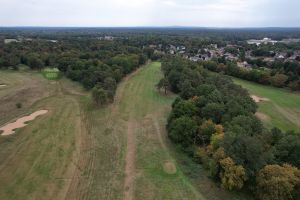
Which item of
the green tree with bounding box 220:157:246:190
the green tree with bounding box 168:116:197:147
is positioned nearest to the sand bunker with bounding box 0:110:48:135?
the green tree with bounding box 168:116:197:147

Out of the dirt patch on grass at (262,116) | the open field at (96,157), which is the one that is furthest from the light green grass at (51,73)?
the dirt patch on grass at (262,116)

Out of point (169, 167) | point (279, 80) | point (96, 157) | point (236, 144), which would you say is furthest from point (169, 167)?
point (279, 80)

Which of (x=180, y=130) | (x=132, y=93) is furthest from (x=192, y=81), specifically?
(x=180, y=130)

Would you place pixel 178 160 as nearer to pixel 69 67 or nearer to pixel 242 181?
pixel 242 181

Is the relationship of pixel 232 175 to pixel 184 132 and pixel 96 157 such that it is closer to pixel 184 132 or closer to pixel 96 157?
pixel 184 132

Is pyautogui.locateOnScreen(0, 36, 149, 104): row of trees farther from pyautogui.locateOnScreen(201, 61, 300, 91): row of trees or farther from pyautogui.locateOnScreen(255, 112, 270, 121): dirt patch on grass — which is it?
pyautogui.locateOnScreen(255, 112, 270, 121): dirt patch on grass
